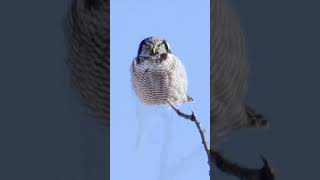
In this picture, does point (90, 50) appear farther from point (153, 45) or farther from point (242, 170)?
point (242, 170)

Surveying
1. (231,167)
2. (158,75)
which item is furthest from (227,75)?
(231,167)

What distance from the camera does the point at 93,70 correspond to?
113 inches

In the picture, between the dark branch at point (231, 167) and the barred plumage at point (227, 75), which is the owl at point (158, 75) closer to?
the barred plumage at point (227, 75)

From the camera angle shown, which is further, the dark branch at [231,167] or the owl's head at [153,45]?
the owl's head at [153,45]

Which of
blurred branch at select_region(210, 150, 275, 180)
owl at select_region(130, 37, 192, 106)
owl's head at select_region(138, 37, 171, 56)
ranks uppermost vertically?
owl's head at select_region(138, 37, 171, 56)

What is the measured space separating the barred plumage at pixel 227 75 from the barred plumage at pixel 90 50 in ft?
1.36

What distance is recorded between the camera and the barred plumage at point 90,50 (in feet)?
9.07

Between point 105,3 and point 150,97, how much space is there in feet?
1.36

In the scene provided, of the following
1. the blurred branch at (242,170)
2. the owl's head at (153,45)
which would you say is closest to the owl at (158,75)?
the owl's head at (153,45)

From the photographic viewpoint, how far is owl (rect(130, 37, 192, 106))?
2.62m

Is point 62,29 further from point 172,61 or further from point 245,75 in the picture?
point 245,75

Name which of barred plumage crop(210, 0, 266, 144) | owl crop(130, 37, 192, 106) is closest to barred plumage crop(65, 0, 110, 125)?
owl crop(130, 37, 192, 106)

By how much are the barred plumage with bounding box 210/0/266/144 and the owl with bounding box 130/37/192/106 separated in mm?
123

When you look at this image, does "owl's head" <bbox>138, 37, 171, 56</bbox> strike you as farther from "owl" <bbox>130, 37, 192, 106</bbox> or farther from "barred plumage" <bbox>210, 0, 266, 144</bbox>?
"barred plumage" <bbox>210, 0, 266, 144</bbox>
